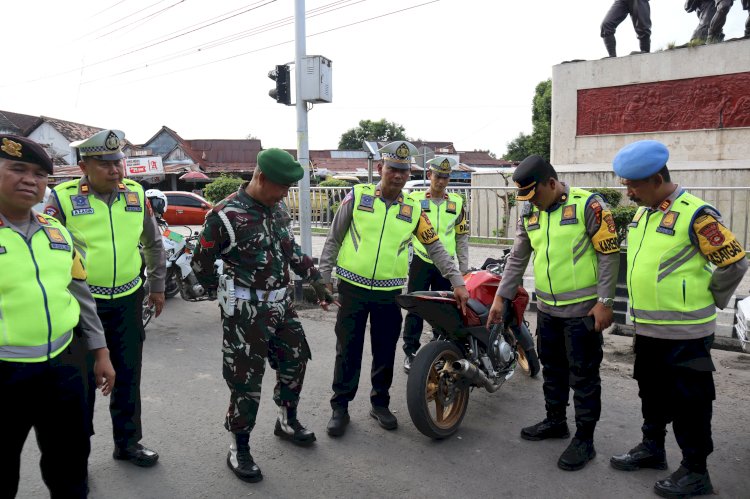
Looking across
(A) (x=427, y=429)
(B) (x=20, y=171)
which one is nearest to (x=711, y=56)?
(A) (x=427, y=429)

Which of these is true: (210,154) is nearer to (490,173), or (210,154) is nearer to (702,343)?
(490,173)

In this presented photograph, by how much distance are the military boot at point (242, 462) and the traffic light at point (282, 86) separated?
5501mm

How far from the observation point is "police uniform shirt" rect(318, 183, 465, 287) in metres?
3.92

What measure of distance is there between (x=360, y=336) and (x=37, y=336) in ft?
7.03

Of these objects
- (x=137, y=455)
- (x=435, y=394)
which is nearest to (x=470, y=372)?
(x=435, y=394)

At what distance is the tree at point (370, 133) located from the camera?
6412 cm

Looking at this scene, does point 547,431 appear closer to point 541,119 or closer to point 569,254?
point 569,254

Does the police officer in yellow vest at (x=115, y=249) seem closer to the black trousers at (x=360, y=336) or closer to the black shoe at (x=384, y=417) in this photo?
the black trousers at (x=360, y=336)

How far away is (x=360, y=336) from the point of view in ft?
12.9

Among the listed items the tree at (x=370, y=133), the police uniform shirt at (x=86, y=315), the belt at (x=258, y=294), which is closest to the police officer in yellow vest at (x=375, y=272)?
the belt at (x=258, y=294)

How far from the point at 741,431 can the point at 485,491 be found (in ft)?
6.37

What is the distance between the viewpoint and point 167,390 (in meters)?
4.52

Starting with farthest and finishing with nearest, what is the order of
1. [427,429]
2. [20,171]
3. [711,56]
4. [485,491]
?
[711,56], [427,429], [485,491], [20,171]

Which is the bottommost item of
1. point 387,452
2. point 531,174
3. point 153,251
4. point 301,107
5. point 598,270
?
point 387,452
